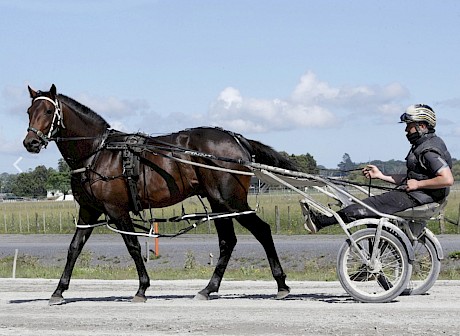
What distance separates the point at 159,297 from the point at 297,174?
2293 millimetres

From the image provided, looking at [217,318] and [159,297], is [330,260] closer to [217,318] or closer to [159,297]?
[159,297]

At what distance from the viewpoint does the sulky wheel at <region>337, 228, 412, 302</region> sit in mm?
9133

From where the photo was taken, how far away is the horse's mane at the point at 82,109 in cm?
1068

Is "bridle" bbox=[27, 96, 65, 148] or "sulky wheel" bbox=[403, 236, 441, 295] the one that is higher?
"bridle" bbox=[27, 96, 65, 148]

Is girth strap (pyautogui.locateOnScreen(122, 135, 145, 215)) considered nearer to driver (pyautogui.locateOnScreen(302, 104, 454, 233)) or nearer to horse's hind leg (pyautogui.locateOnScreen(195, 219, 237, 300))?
horse's hind leg (pyautogui.locateOnScreen(195, 219, 237, 300))

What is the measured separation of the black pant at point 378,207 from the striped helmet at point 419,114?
76 centimetres

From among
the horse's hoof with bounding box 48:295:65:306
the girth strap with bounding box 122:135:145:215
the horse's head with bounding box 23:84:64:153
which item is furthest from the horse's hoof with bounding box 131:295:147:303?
the horse's head with bounding box 23:84:64:153

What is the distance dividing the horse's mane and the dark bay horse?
0.04 metres

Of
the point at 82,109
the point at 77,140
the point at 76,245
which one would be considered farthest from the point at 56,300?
the point at 82,109

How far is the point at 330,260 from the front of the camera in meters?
22.8

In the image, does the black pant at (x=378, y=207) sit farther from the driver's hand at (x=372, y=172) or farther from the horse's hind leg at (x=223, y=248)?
the horse's hind leg at (x=223, y=248)

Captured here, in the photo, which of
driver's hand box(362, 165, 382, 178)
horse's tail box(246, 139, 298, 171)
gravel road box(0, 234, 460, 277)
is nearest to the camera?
driver's hand box(362, 165, 382, 178)

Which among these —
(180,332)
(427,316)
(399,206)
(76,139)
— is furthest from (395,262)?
(76,139)

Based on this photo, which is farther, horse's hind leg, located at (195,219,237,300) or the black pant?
horse's hind leg, located at (195,219,237,300)
